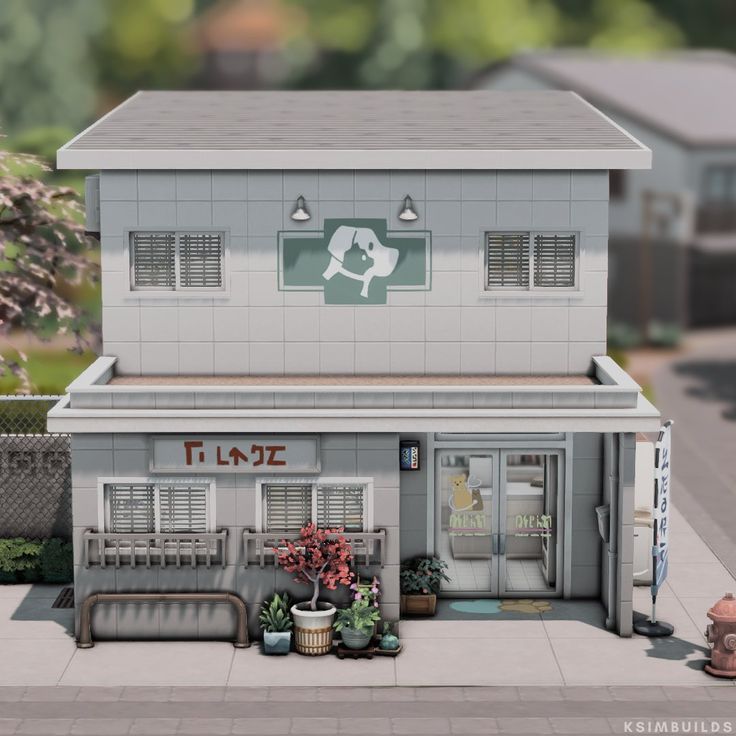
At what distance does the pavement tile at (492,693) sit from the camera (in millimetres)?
20594

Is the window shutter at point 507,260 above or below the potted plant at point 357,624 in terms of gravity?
above

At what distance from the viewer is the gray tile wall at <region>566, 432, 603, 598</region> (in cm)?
2416

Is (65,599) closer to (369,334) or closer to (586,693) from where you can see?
(369,334)

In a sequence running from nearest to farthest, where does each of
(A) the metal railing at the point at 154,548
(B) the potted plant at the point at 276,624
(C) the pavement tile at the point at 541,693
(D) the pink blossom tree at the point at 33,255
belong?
1. (C) the pavement tile at the point at 541,693
2. (B) the potted plant at the point at 276,624
3. (A) the metal railing at the point at 154,548
4. (D) the pink blossom tree at the point at 33,255

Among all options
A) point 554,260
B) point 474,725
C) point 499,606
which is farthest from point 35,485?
point 474,725

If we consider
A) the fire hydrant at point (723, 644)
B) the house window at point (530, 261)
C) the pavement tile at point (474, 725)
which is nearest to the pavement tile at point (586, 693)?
the pavement tile at point (474, 725)

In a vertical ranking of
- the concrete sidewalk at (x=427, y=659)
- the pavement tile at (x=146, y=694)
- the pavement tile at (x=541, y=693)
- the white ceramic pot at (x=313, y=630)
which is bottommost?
the concrete sidewalk at (x=427, y=659)

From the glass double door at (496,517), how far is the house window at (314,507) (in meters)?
2.15

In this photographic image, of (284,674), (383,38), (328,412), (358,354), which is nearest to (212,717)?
(284,674)

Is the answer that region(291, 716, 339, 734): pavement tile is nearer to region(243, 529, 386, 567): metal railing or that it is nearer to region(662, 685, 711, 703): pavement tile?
region(243, 529, 386, 567): metal railing

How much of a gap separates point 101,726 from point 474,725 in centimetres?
487

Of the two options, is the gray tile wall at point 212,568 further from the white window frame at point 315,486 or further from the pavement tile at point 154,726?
the pavement tile at point 154,726

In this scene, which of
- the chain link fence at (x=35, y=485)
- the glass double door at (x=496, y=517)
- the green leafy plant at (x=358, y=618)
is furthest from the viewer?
the chain link fence at (x=35, y=485)

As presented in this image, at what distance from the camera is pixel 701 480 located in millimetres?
33906
